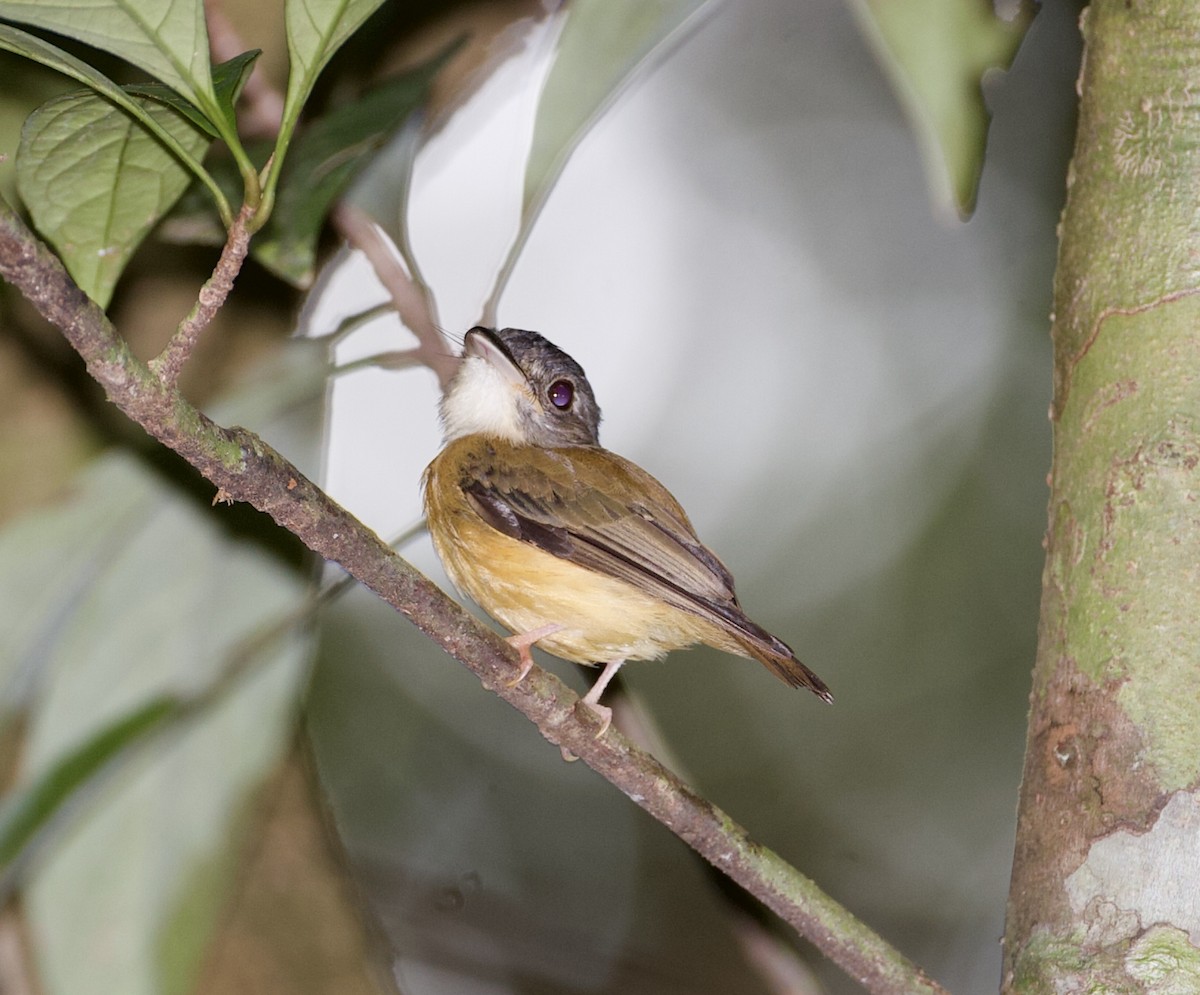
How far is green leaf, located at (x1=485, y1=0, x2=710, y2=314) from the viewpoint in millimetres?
2834

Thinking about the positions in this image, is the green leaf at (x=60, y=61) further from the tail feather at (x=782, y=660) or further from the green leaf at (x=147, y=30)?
the tail feather at (x=782, y=660)

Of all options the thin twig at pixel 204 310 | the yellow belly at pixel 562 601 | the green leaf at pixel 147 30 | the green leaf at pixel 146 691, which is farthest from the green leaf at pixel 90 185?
the yellow belly at pixel 562 601

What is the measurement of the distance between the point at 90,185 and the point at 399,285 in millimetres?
1027

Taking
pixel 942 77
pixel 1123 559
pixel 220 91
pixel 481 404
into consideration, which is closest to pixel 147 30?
pixel 220 91

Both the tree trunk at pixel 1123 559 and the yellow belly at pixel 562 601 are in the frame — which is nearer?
the tree trunk at pixel 1123 559

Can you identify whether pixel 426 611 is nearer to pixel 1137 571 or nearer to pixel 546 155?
pixel 1137 571

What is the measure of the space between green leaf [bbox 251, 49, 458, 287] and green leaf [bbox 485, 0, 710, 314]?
1.12 feet

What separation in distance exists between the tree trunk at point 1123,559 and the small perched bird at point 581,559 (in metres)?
0.73

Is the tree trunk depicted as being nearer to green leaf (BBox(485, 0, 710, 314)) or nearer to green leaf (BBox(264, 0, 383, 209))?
green leaf (BBox(485, 0, 710, 314))

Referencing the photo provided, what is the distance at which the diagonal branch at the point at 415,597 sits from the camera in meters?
1.34

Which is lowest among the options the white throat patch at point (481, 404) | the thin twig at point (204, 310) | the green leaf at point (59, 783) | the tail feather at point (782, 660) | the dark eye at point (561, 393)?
the green leaf at point (59, 783)

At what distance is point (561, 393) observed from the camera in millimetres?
3844

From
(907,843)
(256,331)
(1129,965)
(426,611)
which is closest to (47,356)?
(256,331)

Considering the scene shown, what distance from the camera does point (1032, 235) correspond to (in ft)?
21.8
